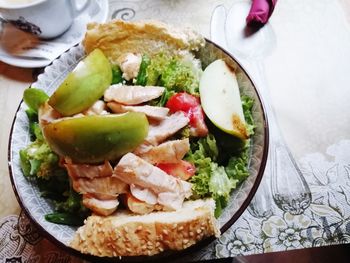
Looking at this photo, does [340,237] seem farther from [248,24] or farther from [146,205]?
[248,24]

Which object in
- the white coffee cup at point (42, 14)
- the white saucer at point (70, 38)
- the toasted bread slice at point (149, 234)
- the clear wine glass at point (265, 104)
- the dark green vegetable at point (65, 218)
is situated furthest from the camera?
the white saucer at point (70, 38)

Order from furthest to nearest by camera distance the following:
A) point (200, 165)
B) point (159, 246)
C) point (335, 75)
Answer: point (335, 75), point (200, 165), point (159, 246)

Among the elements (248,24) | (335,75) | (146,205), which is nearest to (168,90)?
(146,205)

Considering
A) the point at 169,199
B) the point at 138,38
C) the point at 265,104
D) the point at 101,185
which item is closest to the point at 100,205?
the point at 101,185

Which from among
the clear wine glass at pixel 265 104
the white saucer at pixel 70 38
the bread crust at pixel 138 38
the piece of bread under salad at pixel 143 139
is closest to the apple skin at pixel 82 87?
the piece of bread under salad at pixel 143 139

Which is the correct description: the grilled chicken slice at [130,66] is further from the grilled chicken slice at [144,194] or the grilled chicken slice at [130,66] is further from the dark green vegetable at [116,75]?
the grilled chicken slice at [144,194]

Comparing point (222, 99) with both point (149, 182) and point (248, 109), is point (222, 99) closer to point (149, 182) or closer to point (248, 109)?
point (248, 109)

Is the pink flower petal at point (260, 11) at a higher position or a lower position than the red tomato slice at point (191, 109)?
higher

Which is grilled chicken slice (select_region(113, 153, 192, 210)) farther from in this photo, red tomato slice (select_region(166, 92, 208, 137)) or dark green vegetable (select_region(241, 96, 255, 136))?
dark green vegetable (select_region(241, 96, 255, 136))
